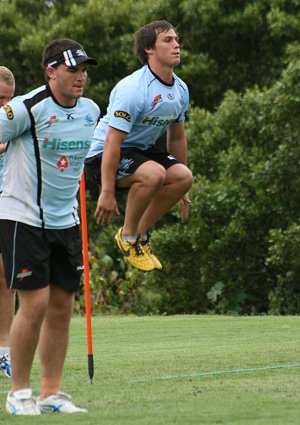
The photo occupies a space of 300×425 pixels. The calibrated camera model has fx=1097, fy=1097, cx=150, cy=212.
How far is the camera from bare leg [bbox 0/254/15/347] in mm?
8500

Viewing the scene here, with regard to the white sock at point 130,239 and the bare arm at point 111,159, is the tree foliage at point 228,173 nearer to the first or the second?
the white sock at point 130,239

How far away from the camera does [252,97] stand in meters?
17.1

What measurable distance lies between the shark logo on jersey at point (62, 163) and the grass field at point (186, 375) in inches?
54.7

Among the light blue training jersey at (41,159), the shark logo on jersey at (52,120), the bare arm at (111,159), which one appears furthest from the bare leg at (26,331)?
the bare arm at (111,159)

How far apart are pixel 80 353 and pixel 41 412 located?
141 inches

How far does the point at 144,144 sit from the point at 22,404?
2.88 metres

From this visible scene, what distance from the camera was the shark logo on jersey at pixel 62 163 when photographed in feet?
20.5

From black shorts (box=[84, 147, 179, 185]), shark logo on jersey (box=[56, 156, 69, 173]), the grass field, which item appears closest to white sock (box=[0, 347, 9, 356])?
the grass field

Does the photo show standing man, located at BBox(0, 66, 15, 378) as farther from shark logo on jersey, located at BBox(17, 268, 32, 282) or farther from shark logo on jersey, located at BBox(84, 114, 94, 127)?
shark logo on jersey, located at BBox(17, 268, 32, 282)

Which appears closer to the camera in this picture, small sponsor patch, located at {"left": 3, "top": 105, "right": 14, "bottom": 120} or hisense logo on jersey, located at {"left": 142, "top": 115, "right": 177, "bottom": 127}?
small sponsor patch, located at {"left": 3, "top": 105, "right": 14, "bottom": 120}

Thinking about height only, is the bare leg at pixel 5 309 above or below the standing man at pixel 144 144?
below

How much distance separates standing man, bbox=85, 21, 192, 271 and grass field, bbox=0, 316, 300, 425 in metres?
0.98

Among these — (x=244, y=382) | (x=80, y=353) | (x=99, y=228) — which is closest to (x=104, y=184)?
(x=244, y=382)

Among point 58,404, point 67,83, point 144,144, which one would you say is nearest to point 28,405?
point 58,404
